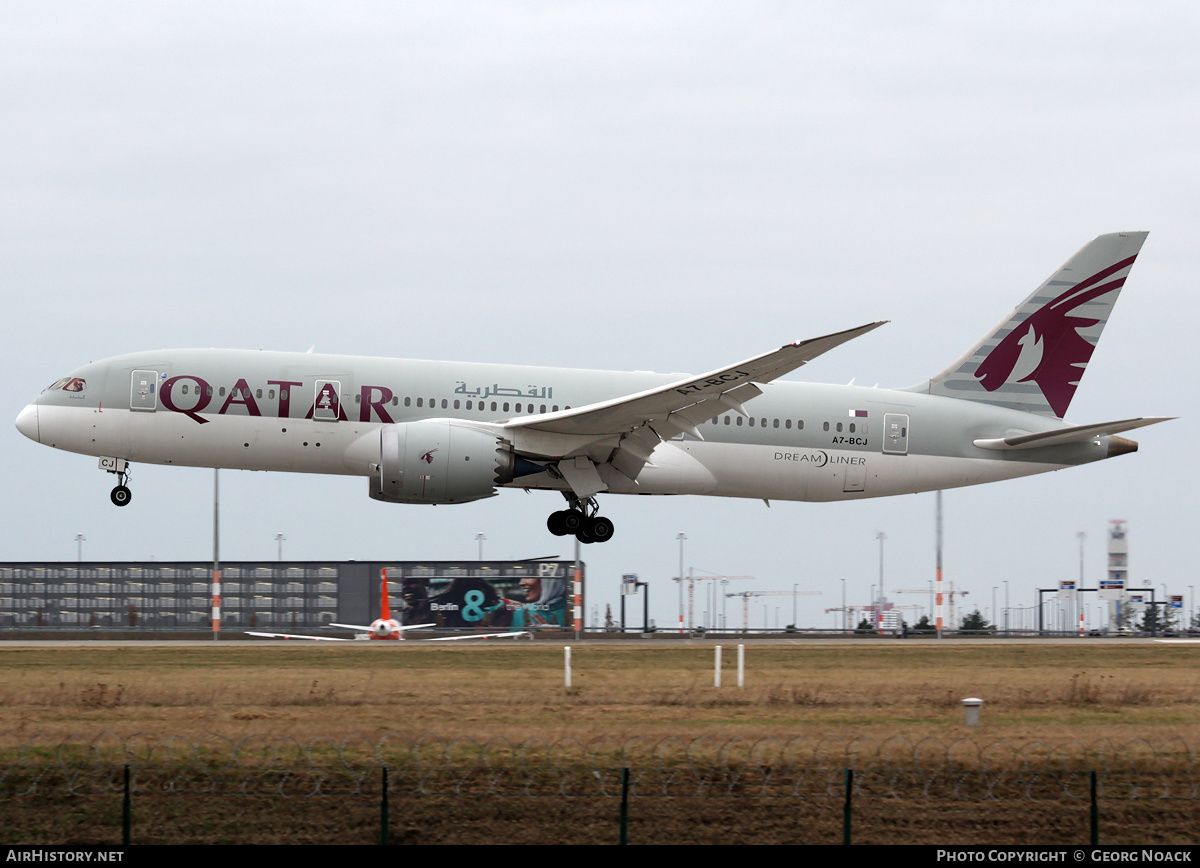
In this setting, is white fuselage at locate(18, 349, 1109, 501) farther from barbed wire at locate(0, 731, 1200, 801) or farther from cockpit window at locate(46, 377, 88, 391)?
barbed wire at locate(0, 731, 1200, 801)

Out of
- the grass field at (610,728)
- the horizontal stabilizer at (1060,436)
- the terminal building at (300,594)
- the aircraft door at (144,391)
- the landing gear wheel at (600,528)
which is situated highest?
the aircraft door at (144,391)

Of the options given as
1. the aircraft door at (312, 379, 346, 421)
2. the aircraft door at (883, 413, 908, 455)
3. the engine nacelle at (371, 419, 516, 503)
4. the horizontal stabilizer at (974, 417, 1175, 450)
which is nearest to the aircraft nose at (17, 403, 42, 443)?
the aircraft door at (312, 379, 346, 421)

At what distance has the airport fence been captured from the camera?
660 inches

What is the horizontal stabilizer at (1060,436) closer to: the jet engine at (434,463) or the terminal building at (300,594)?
the jet engine at (434,463)

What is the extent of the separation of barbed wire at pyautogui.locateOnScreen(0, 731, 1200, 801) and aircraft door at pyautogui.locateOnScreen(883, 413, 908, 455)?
60.6 ft

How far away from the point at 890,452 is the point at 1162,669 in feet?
31.3

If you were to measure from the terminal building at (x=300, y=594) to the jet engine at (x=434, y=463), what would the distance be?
154 feet

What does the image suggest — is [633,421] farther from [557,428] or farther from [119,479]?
[119,479]

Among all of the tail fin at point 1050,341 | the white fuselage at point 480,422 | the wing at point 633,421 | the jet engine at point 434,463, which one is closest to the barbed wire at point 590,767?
the wing at point 633,421

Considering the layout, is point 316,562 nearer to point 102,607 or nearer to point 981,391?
point 102,607

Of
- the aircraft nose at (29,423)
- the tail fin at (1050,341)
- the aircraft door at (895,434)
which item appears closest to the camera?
the aircraft nose at (29,423)

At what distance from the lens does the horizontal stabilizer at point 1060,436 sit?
37.7 meters

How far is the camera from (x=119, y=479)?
37.2m

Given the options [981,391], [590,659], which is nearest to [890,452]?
[981,391]
